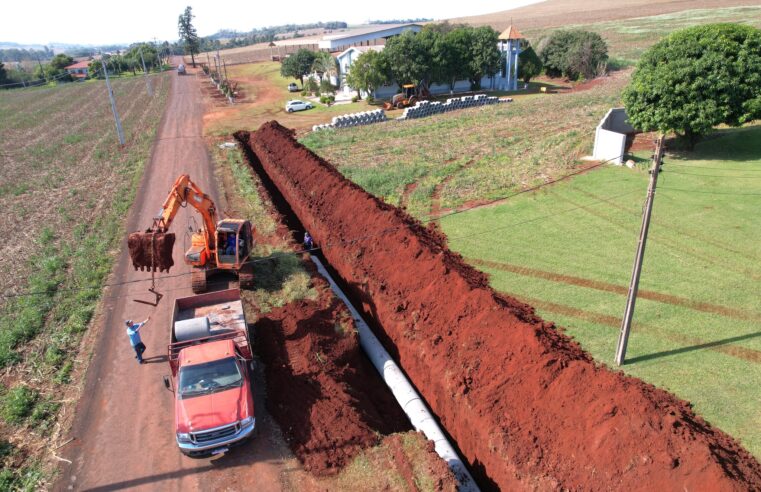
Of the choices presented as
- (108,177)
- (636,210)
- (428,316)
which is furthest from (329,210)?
(108,177)

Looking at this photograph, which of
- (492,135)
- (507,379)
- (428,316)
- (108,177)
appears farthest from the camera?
(492,135)

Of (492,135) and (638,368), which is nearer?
(638,368)

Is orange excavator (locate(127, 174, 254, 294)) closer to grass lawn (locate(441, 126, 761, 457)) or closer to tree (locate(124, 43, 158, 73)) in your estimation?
grass lawn (locate(441, 126, 761, 457))

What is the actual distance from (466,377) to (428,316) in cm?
276

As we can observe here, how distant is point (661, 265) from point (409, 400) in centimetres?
1084

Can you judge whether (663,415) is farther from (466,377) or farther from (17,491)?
(17,491)

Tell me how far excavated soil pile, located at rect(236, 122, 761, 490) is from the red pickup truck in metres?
5.10

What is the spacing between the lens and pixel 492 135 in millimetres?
37156

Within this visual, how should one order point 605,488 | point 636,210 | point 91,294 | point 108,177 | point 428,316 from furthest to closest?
point 108,177 < point 636,210 < point 91,294 < point 428,316 < point 605,488

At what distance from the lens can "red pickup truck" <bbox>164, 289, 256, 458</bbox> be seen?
1081 centimetres

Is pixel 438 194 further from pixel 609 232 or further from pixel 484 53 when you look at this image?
pixel 484 53

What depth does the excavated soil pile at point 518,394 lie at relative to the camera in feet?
32.2

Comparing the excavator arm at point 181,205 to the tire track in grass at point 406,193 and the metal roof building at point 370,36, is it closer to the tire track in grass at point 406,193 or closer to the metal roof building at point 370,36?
the tire track in grass at point 406,193

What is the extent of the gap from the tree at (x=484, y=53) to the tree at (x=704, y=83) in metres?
32.2
